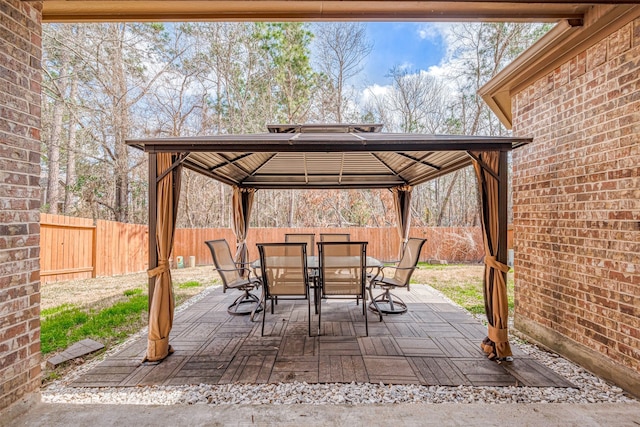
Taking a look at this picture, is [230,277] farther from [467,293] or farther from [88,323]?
[467,293]

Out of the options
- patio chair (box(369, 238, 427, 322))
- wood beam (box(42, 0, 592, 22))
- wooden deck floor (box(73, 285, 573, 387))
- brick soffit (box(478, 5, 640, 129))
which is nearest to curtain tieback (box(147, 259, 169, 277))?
wooden deck floor (box(73, 285, 573, 387))

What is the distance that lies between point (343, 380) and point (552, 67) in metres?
3.82

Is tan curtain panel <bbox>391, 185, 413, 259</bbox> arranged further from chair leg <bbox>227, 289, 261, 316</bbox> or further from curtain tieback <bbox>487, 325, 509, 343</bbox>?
curtain tieback <bbox>487, 325, 509, 343</bbox>

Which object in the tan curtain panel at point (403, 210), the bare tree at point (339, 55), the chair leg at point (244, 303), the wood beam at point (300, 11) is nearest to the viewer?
the wood beam at point (300, 11)

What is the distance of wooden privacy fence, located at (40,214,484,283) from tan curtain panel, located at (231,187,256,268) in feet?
12.0

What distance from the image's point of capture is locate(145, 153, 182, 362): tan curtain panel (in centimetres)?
304

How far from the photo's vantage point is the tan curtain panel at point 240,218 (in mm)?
6234

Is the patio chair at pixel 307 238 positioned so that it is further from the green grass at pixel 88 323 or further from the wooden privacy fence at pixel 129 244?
the wooden privacy fence at pixel 129 244

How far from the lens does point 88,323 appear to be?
4086 millimetres

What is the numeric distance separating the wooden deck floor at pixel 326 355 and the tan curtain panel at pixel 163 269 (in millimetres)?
232

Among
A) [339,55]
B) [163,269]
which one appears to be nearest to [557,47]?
[163,269]

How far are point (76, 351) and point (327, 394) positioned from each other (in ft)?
8.92

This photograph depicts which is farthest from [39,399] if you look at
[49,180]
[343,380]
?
[49,180]

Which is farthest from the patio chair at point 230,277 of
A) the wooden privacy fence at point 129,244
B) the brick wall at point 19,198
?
the wooden privacy fence at point 129,244
